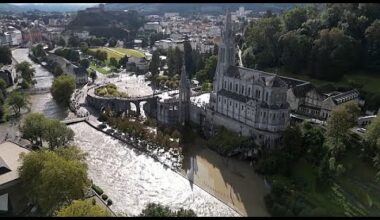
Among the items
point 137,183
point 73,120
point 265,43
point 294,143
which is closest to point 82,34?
point 265,43

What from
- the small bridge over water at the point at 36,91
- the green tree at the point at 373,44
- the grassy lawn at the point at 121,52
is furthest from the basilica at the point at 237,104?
the grassy lawn at the point at 121,52

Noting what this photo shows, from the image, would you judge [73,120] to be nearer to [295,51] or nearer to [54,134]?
[54,134]

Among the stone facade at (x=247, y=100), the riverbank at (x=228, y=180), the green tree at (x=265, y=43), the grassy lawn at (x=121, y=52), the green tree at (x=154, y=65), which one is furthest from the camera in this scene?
the grassy lawn at (x=121, y=52)

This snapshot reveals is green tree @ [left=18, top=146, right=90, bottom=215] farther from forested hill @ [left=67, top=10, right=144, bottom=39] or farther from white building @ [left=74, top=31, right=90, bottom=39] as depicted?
forested hill @ [left=67, top=10, right=144, bottom=39]

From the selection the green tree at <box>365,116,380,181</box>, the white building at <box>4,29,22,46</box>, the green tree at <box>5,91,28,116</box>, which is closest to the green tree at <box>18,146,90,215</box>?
the green tree at <box>365,116,380,181</box>

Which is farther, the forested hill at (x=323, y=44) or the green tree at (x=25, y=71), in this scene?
the green tree at (x=25, y=71)

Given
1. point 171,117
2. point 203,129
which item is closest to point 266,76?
point 203,129

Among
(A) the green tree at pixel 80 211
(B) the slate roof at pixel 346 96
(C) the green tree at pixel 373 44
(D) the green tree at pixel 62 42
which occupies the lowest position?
(D) the green tree at pixel 62 42

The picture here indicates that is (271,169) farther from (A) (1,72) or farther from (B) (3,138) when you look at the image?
(A) (1,72)

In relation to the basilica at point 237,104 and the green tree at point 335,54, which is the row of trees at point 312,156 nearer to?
the basilica at point 237,104
